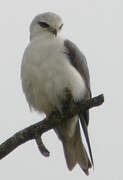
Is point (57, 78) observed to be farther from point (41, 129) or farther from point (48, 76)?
point (41, 129)

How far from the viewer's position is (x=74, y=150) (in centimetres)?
675

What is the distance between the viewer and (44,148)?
5234 millimetres

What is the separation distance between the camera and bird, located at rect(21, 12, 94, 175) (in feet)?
19.4

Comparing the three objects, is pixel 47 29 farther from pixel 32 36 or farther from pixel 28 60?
pixel 28 60

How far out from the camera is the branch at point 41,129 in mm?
4840

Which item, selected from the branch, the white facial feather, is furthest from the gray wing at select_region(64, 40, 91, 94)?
the branch

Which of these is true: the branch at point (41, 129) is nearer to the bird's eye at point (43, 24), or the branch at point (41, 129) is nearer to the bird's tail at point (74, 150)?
the bird's tail at point (74, 150)

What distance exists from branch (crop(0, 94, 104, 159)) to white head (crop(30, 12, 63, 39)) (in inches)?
56.9

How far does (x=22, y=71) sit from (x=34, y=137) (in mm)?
1281

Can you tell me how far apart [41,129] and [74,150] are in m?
1.56

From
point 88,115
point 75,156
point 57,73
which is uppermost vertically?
point 57,73

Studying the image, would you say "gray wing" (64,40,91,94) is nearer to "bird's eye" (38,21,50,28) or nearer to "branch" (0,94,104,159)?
"bird's eye" (38,21,50,28)

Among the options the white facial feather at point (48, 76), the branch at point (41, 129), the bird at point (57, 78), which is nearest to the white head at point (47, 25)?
the bird at point (57, 78)

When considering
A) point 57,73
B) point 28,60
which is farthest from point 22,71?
point 57,73
